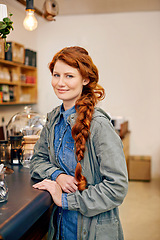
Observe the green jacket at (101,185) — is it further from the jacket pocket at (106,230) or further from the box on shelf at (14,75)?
the box on shelf at (14,75)

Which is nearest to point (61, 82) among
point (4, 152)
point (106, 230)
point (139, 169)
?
point (106, 230)

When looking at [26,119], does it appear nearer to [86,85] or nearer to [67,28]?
[86,85]

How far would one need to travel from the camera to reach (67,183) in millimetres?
1287

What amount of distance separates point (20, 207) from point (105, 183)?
1.21ft

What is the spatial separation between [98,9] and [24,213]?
480 centimetres

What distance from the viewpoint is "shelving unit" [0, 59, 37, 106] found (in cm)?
466

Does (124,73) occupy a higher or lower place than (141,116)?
higher

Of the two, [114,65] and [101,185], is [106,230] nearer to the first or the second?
[101,185]

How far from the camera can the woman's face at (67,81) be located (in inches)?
50.7

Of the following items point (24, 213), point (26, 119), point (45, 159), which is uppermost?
point (26, 119)

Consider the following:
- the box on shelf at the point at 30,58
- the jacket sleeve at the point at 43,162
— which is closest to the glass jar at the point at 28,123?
the jacket sleeve at the point at 43,162

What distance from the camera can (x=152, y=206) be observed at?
381 cm

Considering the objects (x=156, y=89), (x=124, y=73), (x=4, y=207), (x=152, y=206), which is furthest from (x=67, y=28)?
(x=4, y=207)

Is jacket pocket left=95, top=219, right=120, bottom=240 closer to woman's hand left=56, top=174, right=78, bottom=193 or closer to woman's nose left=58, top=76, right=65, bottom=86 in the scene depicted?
woman's hand left=56, top=174, right=78, bottom=193
